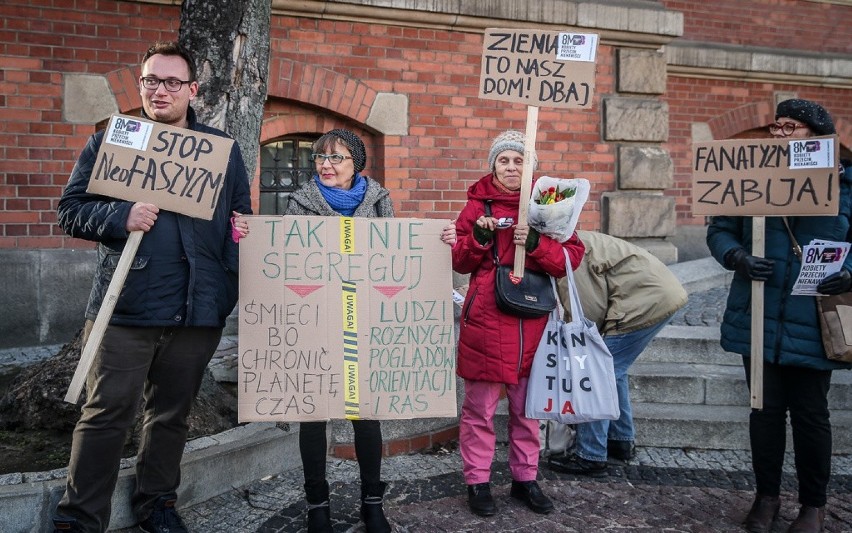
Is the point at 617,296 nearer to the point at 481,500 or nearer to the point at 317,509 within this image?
the point at 481,500

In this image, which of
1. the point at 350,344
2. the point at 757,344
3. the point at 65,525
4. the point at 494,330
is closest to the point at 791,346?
the point at 757,344

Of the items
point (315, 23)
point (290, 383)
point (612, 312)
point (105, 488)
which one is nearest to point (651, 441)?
point (612, 312)

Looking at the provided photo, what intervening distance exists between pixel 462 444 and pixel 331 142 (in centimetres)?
148

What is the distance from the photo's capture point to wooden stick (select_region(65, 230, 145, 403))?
268 centimetres

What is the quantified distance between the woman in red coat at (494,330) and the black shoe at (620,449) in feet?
2.76

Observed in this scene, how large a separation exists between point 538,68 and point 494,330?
118 centimetres

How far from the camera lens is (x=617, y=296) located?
13.1 feet

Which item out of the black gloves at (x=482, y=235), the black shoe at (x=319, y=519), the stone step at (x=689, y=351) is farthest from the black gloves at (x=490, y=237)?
the stone step at (x=689, y=351)

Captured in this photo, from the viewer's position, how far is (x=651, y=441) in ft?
15.4

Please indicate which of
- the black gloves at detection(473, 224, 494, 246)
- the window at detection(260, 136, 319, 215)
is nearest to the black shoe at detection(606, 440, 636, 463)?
the black gloves at detection(473, 224, 494, 246)

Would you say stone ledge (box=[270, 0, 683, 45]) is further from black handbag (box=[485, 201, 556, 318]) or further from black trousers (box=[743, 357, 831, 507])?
black trousers (box=[743, 357, 831, 507])

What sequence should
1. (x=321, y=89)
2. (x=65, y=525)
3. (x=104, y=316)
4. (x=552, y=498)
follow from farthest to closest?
(x=321, y=89), (x=552, y=498), (x=65, y=525), (x=104, y=316)

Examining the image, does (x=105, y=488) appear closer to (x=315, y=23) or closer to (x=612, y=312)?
(x=612, y=312)

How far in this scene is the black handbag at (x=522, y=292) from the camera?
11.4 ft
